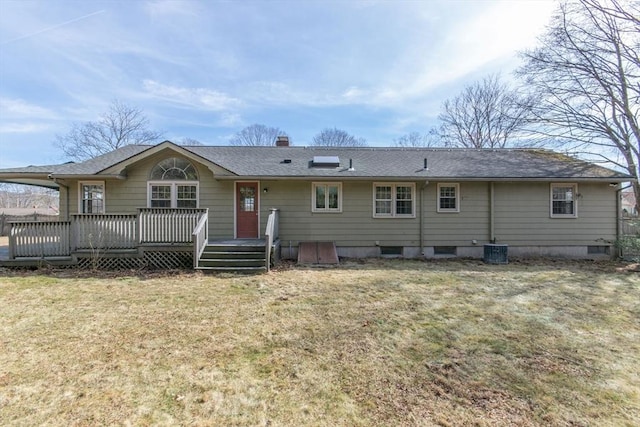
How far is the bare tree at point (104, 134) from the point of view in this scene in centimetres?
3125

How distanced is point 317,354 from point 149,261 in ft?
22.1

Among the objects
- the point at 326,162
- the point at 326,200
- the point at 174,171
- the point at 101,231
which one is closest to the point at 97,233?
the point at 101,231

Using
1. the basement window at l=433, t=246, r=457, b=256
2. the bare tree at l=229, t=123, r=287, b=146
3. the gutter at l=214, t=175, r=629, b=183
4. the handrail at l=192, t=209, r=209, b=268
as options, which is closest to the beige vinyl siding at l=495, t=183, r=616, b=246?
the gutter at l=214, t=175, r=629, b=183

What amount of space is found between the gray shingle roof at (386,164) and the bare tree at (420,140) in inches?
628

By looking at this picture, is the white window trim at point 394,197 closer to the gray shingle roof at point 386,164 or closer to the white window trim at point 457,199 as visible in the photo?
the gray shingle roof at point 386,164

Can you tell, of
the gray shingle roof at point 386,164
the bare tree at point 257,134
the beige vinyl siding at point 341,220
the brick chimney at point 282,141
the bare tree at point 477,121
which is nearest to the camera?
the gray shingle roof at point 386,164

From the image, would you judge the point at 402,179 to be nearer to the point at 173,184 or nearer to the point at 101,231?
the point at 173,184

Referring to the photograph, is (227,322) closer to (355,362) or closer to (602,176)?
(355,362)

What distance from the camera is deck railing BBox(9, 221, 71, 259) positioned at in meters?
7.89

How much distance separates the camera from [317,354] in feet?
11.5

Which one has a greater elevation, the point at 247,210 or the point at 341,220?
the point at 247,210

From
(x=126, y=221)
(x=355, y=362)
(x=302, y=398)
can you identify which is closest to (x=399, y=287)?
(x=355, y=362)

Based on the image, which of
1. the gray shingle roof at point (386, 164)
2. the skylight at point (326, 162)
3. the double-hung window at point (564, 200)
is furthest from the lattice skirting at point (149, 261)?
the double-hung window at point (564, 200)

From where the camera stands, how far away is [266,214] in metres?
10.2
